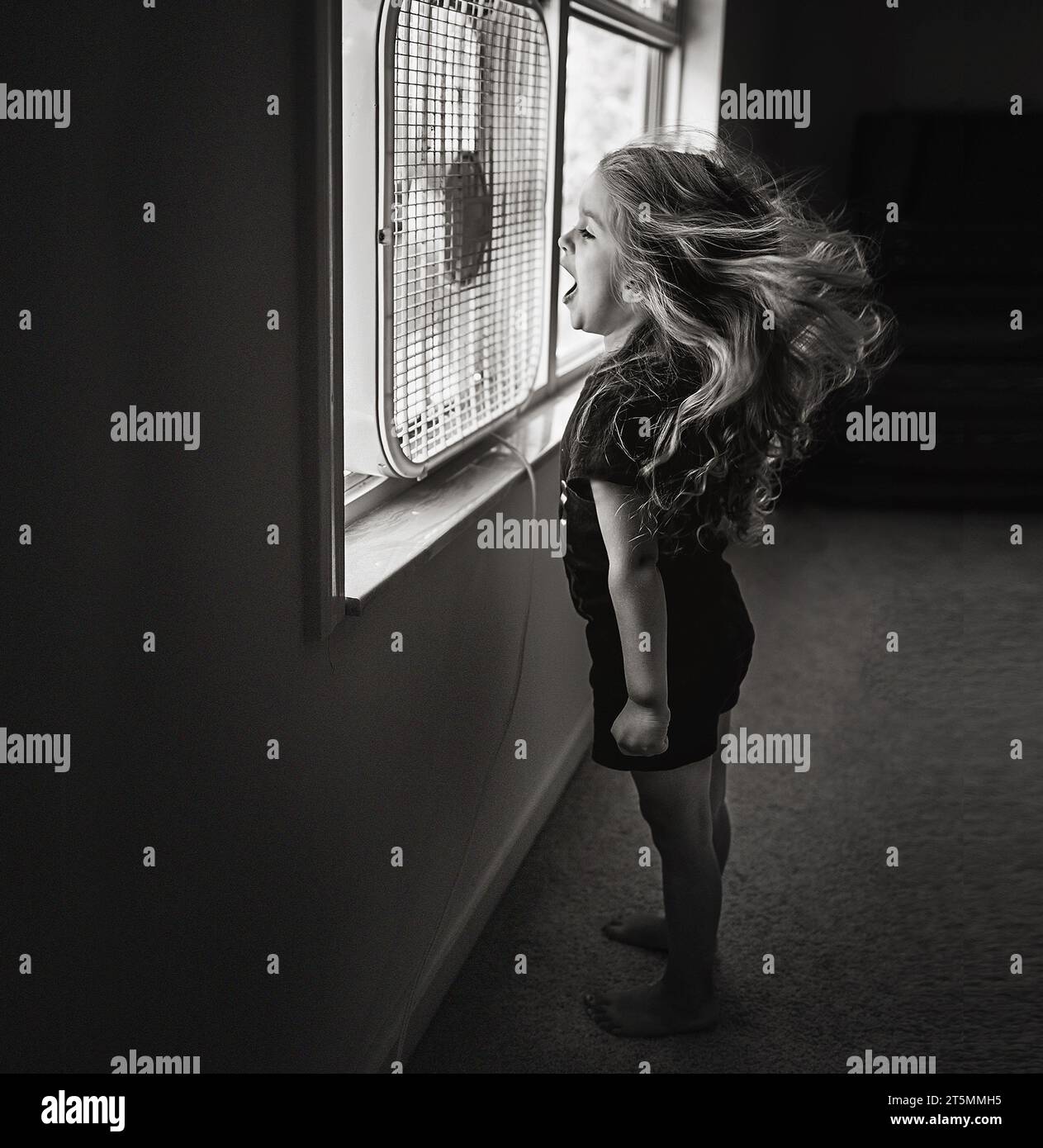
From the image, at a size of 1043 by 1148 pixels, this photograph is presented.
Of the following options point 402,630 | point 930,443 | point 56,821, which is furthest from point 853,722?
point 56,821

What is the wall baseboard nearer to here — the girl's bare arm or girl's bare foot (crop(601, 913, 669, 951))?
girl's bare foot (crop(601, 913, 669, 951))

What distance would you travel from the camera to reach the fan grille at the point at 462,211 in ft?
4.42

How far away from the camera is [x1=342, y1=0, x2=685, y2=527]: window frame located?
1.48 metres

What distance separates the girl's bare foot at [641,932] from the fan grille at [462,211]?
2.69 feet

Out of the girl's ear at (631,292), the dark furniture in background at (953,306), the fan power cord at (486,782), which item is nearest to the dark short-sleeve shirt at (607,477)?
the girl's ear at (631,292)

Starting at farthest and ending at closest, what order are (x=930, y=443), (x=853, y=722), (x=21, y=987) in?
1. (x=930, y=443)
2. (x=853, y=722)
3. (x=21, y=987)

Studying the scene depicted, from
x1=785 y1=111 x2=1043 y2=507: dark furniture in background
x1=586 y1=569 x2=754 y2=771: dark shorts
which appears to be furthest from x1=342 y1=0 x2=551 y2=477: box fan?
x1=785 y1=111 x2=1043 y2=507: dark furniture in background

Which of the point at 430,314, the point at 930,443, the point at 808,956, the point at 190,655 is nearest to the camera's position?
the point at 190,655

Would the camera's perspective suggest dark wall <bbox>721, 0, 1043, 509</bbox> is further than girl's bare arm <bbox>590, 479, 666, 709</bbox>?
Yes

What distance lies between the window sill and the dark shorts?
23 cm

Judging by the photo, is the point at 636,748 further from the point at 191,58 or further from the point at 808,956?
the point at 191,58

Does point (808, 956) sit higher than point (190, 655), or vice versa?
point (190, 655)
